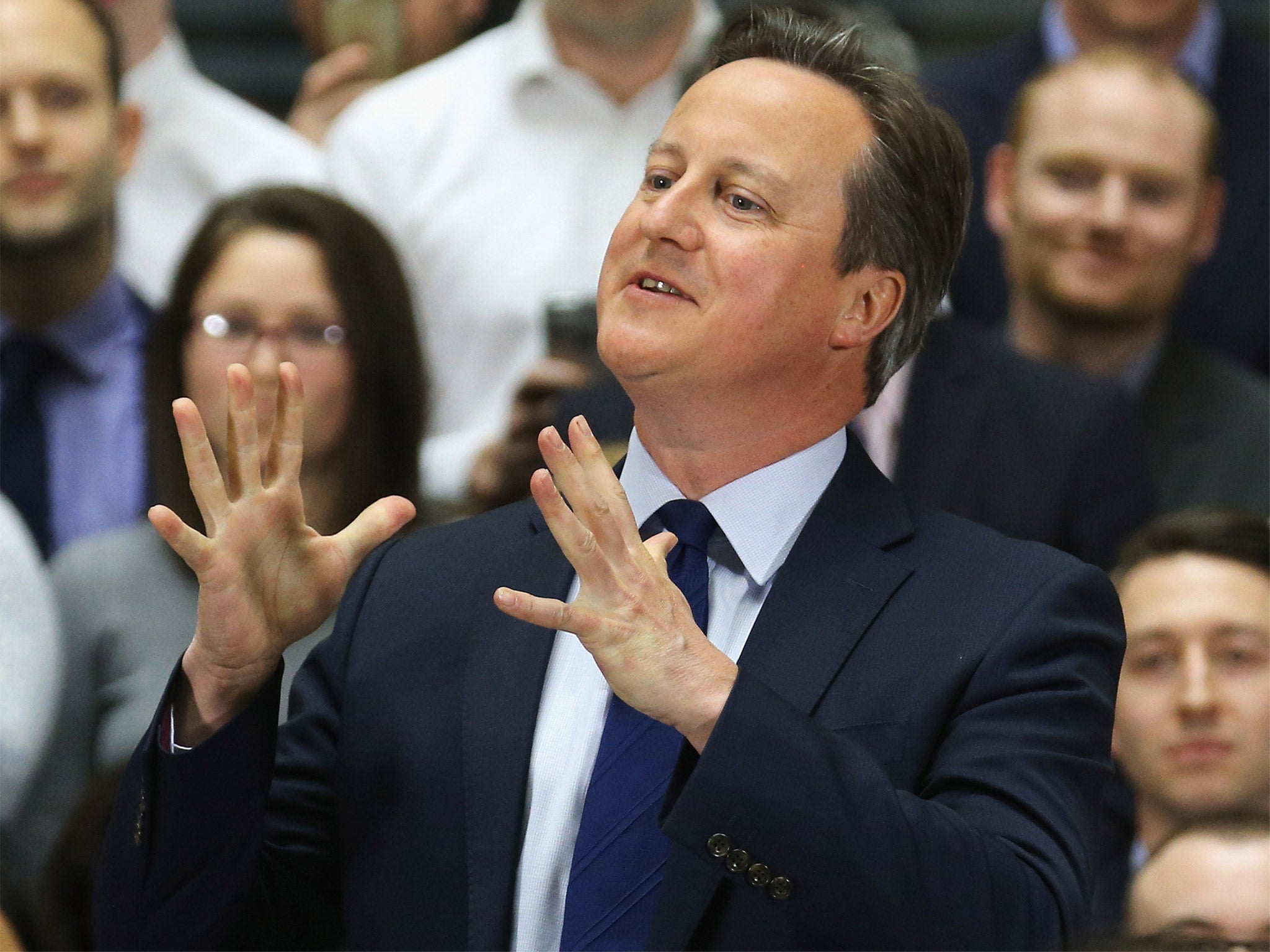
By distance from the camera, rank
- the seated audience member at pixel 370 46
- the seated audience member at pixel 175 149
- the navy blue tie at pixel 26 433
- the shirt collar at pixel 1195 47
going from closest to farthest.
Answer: the navy blue tie at pixel 26 433
the seated audience member at pixel 175 149
the shirt collar at pixel 1195 47
the seated audience member at pixel 370 46

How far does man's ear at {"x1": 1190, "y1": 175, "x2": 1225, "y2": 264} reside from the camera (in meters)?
3.18

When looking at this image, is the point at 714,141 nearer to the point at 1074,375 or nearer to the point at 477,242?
the point at 1074,375

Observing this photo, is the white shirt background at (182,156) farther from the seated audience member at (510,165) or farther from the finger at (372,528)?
the finger at (372,528)

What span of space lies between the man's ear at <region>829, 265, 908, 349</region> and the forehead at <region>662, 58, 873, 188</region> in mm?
103

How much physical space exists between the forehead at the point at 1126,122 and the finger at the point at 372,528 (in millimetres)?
1855

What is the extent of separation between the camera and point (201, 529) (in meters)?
2.63

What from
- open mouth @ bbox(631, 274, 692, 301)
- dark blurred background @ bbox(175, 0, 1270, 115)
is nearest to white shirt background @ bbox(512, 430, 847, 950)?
open mouth @ bbox(631, 274, 692, 301)

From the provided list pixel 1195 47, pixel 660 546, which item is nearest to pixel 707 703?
pixel 660 546

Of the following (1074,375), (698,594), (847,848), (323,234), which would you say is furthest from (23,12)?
(847,848)

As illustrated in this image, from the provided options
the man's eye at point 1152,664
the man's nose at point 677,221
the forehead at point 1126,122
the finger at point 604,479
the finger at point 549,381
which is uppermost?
the forehead at point 1126,122

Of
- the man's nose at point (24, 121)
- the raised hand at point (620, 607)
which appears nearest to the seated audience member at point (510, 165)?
the man's nose at point (24, 121)

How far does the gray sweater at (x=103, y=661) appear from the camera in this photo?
8.00 feet

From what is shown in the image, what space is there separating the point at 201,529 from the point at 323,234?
0.48 metres

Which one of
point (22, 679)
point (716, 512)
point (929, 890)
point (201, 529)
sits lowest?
point (22, 679)
